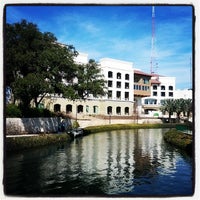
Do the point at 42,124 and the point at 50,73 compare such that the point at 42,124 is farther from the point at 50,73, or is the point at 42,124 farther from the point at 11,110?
the point at 11,110

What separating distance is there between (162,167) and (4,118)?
28.6 ft

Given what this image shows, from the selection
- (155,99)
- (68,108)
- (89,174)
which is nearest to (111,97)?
(68,108)

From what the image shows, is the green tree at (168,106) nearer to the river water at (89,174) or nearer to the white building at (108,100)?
the white building at (108,100)

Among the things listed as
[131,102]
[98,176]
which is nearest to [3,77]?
[98,176]

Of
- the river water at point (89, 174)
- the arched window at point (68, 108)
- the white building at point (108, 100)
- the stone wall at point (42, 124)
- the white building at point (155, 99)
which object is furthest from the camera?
the white building at point (155, 99)

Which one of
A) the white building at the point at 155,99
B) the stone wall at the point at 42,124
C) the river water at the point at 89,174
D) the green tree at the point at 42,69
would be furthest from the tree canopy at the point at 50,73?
the white building at the point at 155,99

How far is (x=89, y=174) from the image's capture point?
1139 cm

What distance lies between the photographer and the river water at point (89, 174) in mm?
7191

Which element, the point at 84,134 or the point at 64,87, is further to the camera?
the point at 84,134

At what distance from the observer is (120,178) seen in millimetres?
10938

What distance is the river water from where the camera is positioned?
7.19 metres
